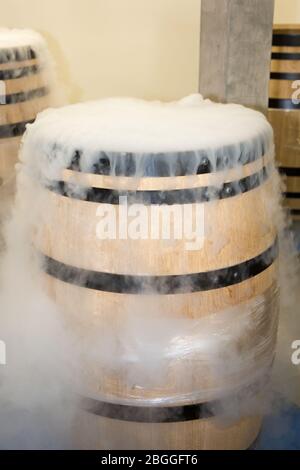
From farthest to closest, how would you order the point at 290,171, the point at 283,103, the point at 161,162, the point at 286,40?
the point at 290,171, the point at 283,103, the point at 286,40, the point at 161,162

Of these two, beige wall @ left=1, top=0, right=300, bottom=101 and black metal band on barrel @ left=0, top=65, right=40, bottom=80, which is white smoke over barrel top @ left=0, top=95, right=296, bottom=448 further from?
beige wall @ left=1, top=0, right=300, bottom=101

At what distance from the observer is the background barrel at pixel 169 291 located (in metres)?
1.35

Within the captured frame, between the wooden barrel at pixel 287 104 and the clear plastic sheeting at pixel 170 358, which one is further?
the wooden barrel at pixel 287 104

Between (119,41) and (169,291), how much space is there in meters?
2.68

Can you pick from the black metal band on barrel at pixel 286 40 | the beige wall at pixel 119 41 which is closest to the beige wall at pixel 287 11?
the beige wall at pixel 119 41

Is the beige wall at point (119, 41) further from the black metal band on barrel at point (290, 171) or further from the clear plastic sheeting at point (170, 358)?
the clear plastic sheeting at point (170, 358)

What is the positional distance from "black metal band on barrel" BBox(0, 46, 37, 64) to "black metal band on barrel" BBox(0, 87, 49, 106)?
12 cm

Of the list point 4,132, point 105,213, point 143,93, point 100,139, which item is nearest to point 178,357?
point 105,213

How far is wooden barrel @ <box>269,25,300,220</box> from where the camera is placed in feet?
9.16

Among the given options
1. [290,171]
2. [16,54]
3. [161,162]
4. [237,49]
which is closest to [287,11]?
[290,171]

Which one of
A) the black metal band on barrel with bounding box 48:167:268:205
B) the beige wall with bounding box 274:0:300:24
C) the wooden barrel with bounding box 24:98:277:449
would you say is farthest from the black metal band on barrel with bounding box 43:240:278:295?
the beige wall with bounding box 274:0:300:24

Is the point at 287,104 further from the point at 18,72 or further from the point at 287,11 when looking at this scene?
the point at 18,72

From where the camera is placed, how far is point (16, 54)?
205 centimetres
